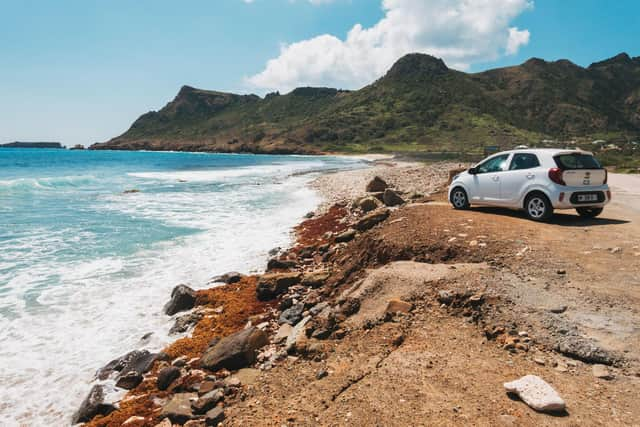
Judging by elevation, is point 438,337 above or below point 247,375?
above

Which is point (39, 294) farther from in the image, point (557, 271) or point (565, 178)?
point (565, 178)

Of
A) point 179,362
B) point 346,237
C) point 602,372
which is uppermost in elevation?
point 602,372

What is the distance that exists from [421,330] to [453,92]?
7407 inches

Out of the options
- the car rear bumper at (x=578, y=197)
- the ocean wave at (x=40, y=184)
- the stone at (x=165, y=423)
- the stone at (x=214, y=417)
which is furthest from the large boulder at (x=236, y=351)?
the ocean wave at (x=40, y=184)

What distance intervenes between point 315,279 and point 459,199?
222 inches

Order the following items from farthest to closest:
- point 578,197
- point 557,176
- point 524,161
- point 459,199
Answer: point 459,199 → point 524,161 → point 578,197 → point 557,176

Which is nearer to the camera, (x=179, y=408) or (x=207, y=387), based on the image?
(x=179, y=408)

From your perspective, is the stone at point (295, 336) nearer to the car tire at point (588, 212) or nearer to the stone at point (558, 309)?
the stone at point (558, 309)

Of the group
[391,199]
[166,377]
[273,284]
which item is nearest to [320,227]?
[391,199]

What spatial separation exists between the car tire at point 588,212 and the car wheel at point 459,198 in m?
2.99

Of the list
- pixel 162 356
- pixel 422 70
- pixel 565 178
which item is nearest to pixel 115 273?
pixel 162 356

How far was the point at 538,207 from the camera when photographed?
10.1 meters

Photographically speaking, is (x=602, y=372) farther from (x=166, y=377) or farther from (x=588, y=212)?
(x=588, y=212)

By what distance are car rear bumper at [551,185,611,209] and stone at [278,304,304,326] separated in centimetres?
700
